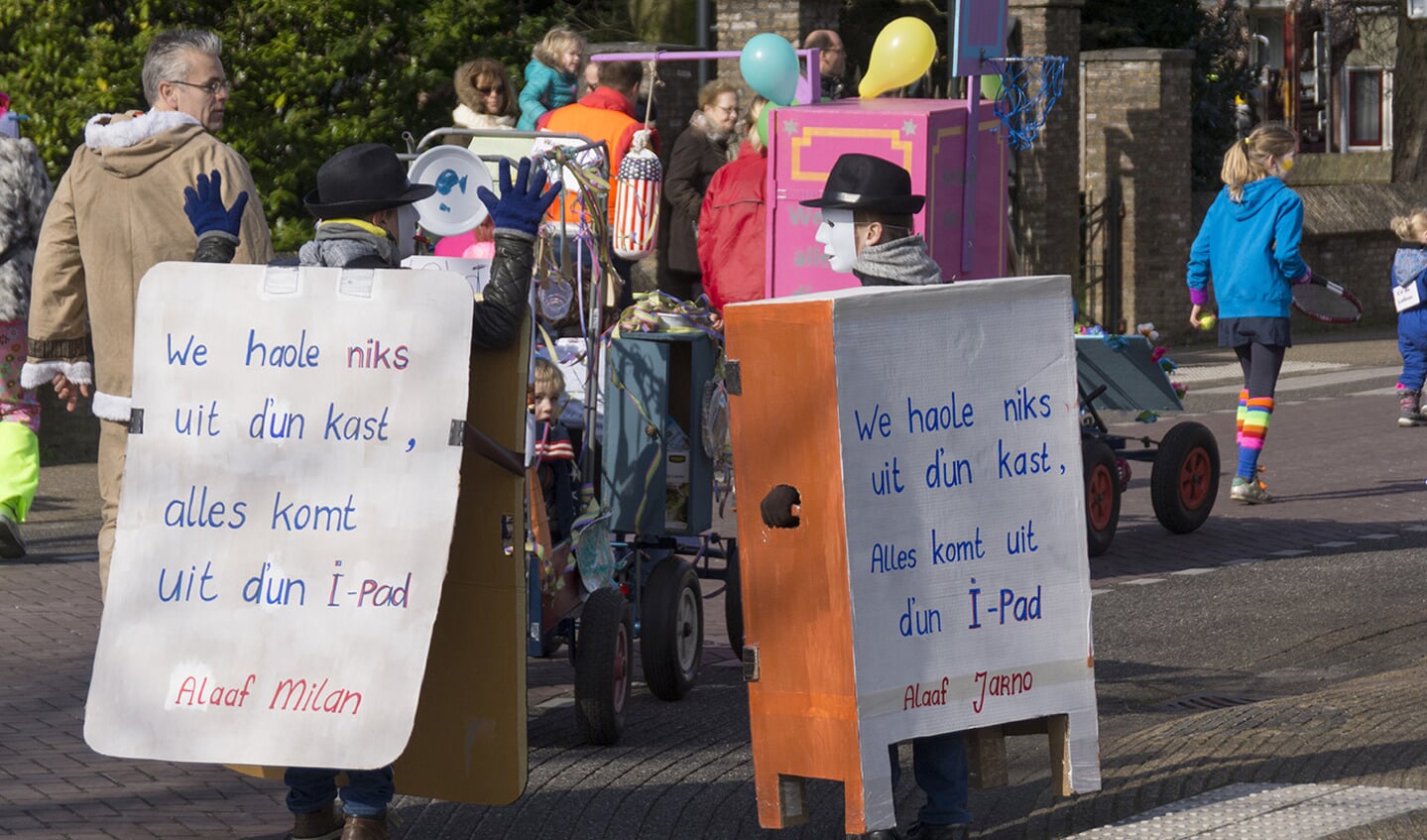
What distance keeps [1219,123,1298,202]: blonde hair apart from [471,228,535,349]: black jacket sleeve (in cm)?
738

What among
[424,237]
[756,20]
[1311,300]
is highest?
[756,20]

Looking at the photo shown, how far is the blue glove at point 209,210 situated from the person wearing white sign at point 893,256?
1.52 metres

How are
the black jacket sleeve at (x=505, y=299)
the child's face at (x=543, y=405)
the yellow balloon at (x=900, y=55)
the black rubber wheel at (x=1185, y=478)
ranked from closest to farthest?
the black jacket sleeve at (x=505, y=299)
the child's face at (x=543, y=405)
the yellow balloon at (x=900, y=55)
the black rubber wheel at (x=1185, y=478)

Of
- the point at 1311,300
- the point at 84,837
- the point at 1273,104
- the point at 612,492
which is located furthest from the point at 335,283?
the point at 1273,104

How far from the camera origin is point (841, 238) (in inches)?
228

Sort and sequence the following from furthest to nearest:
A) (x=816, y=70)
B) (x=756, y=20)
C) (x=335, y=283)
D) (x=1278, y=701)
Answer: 1. (x=756, y=20)
2. (x=816, y=70)
3. (x=1278, y=701)
4. (x=335, y=283)

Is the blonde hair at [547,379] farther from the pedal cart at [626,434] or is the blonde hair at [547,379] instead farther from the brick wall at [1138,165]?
the brick wall at [1138,165]

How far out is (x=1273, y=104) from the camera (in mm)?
55562

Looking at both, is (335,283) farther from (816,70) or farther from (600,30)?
(600,30)

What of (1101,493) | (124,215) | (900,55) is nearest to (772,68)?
(900,55)

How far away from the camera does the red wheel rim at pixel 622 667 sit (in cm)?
686

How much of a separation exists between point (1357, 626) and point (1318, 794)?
3.64 meters

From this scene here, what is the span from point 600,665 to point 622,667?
0.19 meters

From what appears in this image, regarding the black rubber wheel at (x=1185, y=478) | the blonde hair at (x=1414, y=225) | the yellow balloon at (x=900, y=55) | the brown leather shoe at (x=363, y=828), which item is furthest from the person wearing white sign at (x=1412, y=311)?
the brown leather shoe at (x=363, y=828)
